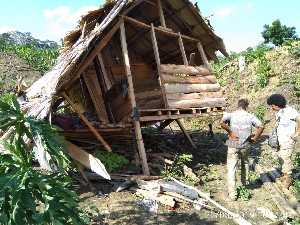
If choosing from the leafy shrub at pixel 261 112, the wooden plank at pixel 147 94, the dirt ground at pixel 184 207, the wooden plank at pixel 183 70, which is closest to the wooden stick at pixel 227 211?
the dirt ground at pixel 184 207

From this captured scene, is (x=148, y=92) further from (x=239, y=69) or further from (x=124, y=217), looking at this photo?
(x=239, y=69)

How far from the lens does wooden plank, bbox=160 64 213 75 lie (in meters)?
9.29

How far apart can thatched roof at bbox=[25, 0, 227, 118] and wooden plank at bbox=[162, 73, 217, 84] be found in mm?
1508

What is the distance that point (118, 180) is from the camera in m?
8.13

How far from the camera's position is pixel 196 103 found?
9.77m

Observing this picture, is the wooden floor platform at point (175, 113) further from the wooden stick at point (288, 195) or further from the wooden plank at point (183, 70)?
the wooden stick at point (288, 195)

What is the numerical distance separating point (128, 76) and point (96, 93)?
7.66ft

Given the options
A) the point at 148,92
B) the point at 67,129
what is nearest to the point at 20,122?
the point at 67,129

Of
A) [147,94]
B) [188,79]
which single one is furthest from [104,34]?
[147,94]

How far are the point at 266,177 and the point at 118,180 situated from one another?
3.81 meters

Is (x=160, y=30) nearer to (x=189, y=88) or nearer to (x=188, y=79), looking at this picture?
(x=188, y=79)

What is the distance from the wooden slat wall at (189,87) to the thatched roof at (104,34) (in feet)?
4.44

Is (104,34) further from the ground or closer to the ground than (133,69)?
further from the ground

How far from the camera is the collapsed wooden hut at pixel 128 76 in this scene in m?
8.16
